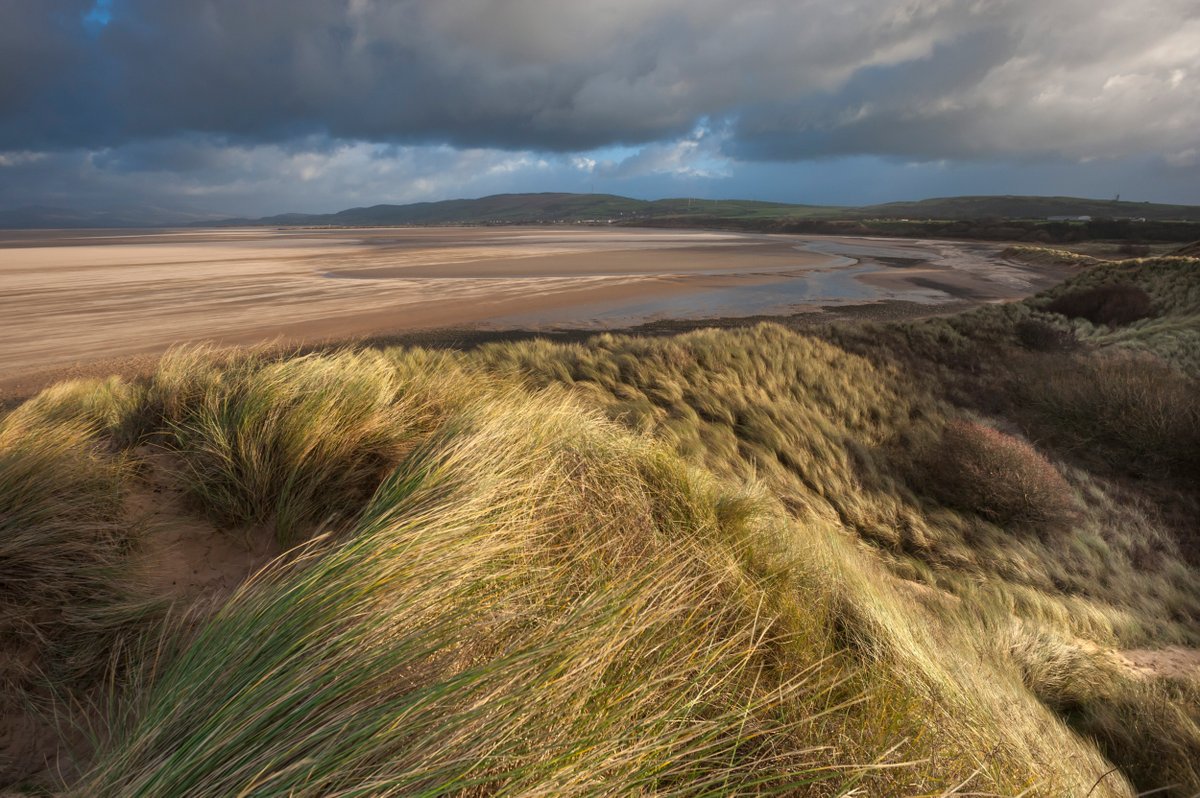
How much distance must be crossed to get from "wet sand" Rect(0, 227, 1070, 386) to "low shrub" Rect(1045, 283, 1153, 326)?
406cm

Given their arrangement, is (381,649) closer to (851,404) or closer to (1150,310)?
(851,404)

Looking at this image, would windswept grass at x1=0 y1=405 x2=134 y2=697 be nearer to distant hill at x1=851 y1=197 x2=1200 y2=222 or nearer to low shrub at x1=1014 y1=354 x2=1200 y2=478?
low shrub at x1=1014 y1=354 x2=1200 y2=478

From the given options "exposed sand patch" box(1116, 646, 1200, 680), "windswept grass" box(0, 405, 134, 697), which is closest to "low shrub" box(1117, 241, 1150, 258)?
"exposed sand patch" box(1116, 646, 1200, 680)

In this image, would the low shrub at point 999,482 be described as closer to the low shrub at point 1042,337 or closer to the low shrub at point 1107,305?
the low shrub at point 1042,337

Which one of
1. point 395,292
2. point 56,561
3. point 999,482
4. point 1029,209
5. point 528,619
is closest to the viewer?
point 528,619

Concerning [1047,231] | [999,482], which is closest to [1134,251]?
[1047,231]

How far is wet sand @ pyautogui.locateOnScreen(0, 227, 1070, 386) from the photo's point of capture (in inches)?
580

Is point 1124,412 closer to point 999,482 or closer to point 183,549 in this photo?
point 999,482

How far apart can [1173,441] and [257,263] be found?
39.6 m

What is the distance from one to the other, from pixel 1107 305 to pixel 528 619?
2645 cm

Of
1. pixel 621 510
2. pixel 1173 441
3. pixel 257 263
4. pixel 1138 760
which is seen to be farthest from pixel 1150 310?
pixel 257 263

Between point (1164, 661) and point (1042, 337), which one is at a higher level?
point (1042, 337)

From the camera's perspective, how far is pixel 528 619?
2002 millimetres

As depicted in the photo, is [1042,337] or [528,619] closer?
[528,619]
